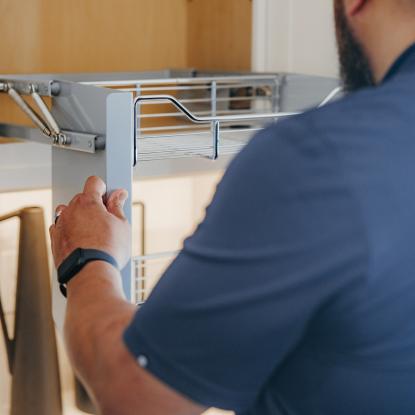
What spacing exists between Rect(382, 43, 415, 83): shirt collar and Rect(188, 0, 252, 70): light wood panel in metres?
0.81

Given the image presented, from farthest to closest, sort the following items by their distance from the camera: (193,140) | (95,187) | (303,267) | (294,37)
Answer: (294,37) → (193,140) → (95,187) → (303,267)

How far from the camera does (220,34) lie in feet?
4.31

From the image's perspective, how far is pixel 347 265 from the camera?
40cm

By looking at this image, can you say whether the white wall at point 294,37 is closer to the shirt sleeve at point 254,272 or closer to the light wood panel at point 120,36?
the light wood panel at point 120,36

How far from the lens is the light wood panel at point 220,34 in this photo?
1275mm

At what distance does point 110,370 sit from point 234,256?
10 centimetres

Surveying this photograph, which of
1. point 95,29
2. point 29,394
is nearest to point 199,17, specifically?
point 95,29

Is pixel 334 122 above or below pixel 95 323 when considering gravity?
above

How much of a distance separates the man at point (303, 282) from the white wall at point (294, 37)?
2.35ft

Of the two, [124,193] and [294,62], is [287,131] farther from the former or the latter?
[294,62]

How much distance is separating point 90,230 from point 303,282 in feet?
0.80

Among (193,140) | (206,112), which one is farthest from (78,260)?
(206,112)

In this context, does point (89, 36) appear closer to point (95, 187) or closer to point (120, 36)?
point (120, 36)

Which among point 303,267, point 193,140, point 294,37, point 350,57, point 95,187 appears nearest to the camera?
point 303,267
